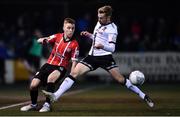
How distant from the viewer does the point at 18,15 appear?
1218 inches

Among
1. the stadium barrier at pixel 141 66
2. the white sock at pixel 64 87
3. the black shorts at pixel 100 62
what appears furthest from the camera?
the stadium barrier at pixel 141 66

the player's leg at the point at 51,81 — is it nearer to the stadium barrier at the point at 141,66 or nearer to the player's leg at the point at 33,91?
the player's leg at the point at 33,91

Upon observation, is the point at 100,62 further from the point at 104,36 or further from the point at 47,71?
the point at 47,71

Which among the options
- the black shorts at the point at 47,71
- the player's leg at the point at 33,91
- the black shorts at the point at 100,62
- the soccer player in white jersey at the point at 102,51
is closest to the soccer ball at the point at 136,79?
the soccer player in white jersey at the point at 102,51

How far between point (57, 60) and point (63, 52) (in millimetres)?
227

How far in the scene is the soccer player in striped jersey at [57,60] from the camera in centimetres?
1420

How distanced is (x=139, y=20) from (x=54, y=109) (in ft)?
52.8

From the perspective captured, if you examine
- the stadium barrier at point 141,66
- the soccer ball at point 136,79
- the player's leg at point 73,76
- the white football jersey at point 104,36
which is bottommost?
the stadium barrier at point 141,66

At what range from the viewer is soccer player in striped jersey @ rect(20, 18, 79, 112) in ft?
46.6

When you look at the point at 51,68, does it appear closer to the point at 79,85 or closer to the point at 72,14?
the point at 79,85

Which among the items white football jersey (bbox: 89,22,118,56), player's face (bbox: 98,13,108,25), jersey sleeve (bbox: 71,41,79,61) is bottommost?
jersey sleeve (bbox: 71,41,79,61)

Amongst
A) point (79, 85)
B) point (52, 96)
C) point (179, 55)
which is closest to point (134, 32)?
point (179, 55)

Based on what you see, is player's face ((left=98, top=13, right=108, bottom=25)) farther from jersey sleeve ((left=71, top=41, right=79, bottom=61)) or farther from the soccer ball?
the soccer ball

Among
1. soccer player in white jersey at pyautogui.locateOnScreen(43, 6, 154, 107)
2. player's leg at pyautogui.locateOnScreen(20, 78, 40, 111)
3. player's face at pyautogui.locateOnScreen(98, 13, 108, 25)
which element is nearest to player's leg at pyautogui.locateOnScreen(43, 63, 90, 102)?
soccer player in white jersey at pyautogui.locateOnScreen(43, 6, 154, 107)
